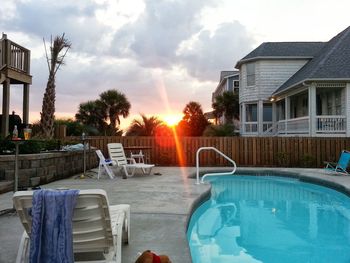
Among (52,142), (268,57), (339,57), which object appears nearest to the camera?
(52,142)

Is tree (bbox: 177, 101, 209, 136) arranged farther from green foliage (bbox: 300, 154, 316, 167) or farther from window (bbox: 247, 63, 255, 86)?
green foliage (bbox: 300, 154, 316, 167)

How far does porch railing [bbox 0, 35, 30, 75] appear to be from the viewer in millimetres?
11664

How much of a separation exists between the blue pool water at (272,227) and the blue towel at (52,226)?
2161mm

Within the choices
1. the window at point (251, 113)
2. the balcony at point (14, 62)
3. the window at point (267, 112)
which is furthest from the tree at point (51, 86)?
the window at point (267, 112)

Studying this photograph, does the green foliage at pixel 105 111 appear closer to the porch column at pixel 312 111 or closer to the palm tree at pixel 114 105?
the palm tree at pixel 114 105

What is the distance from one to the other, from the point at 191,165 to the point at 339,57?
9.75m

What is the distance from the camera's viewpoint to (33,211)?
2738 millimetres

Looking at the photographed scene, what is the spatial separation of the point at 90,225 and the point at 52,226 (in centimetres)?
32

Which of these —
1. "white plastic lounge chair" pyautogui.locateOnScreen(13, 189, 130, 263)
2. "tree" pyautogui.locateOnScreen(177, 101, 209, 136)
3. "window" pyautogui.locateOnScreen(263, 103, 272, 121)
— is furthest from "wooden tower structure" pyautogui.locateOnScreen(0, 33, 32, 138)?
"tree" pyautogui.locateOnScreen(177, 101, 209, 136)

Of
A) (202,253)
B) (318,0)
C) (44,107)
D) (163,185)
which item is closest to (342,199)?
(163,185)

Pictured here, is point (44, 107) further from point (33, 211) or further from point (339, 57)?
point (339, 57)

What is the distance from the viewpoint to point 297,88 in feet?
60.3

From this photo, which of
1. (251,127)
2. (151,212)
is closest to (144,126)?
(251,127)

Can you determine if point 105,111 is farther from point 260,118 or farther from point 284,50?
point 284,50
